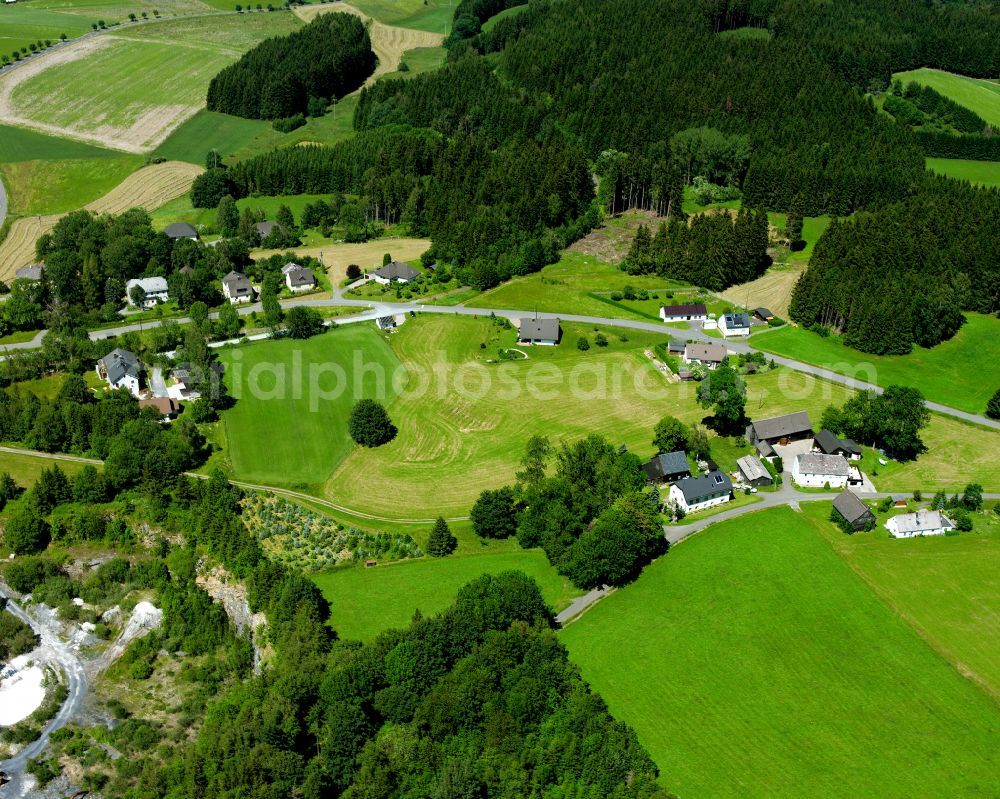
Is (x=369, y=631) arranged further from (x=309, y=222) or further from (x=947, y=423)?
(x=309, y=222)

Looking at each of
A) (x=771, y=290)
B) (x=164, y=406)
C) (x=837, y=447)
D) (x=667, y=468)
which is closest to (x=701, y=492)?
(x=667, y=468)

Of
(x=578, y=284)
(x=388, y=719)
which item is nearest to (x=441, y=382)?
(x=578, y=284)

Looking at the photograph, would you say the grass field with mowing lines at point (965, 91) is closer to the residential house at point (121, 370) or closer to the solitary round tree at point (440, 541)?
the solitary round tree at point (440, 541)

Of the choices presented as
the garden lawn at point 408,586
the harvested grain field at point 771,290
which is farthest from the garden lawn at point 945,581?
the harvested grain field at point 771,290

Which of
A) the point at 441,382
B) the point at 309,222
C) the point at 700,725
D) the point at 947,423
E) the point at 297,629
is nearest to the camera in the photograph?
the point at 700,725

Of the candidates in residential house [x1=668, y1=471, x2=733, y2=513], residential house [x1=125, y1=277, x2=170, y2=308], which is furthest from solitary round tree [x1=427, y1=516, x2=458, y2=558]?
residential house [x1=125, y1=277, x2=170, y2=308]

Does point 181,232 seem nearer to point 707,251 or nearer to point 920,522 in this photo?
point 707,251

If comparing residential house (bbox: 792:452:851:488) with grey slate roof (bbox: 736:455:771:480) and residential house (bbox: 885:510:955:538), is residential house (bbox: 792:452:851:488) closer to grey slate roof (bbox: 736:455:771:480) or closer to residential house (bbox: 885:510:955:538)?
grey slate roof (bbox: 736:455:771:480)
